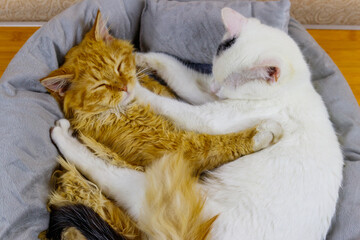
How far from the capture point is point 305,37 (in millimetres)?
1793

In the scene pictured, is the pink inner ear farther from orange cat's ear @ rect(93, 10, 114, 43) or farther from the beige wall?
the beige wall

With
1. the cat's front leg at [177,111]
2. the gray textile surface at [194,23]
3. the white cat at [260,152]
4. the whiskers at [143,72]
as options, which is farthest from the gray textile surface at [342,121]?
the whiskers at [143,72]

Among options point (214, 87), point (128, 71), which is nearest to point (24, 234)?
point (128, 71)

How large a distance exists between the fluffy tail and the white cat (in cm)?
6

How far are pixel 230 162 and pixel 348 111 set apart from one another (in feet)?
2.30

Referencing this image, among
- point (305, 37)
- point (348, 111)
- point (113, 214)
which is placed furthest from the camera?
point (305, 37)

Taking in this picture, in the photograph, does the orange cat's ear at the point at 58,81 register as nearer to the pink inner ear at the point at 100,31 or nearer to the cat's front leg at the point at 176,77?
the pink inner ear at the point at 100,31

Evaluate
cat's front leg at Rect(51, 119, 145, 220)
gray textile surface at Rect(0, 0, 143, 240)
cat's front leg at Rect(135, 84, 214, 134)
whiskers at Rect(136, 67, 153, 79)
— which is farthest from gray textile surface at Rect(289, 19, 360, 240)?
gray textile surface at Rect(0, 0, 143, 240)

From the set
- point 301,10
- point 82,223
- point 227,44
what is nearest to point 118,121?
point 82,223

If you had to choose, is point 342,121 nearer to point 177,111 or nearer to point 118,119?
point 177,111

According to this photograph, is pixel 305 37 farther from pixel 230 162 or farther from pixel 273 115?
pixel 230 162

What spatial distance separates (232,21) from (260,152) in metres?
0.57

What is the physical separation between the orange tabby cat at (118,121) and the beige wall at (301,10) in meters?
1.14

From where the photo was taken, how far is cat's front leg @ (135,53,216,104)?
158cm
